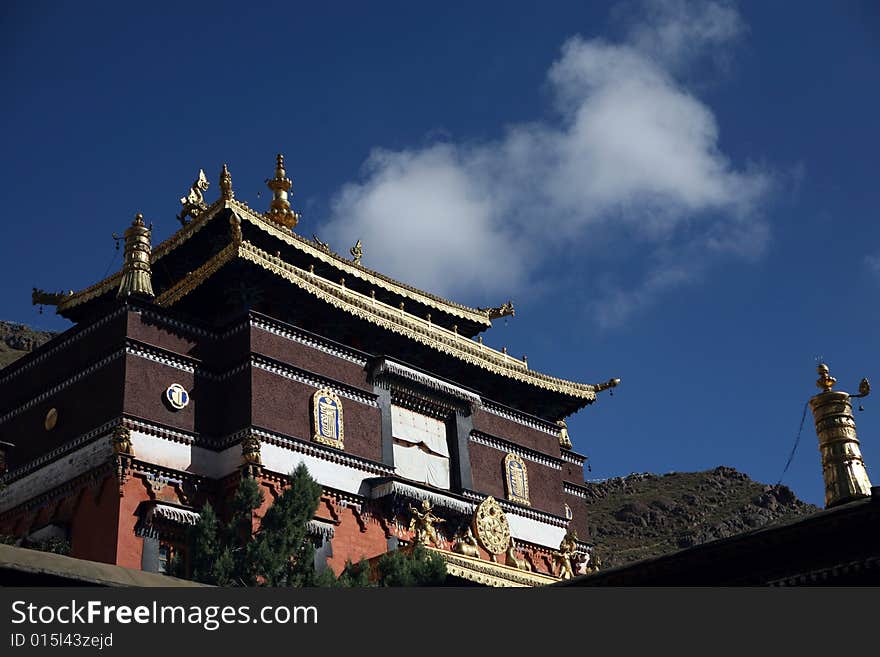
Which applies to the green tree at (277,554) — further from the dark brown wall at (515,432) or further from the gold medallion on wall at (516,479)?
the dark brown wall at (515,432)

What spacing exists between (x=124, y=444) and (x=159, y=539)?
2.24 meters

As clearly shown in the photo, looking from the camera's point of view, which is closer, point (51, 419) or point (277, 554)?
point (277, 554)

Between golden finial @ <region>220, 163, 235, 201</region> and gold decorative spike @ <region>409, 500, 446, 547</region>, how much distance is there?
948 centimetres

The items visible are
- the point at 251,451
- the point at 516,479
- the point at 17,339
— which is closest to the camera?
the point at 251,451

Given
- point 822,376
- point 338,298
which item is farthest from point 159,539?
point 822,376

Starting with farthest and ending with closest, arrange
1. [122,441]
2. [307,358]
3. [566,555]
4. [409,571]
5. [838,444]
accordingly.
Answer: [566,555]
[307,358]
[122,441]
[409,571]
[838,444]

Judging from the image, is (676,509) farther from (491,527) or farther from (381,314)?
(381,314)

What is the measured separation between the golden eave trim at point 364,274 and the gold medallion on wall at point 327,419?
17.5 feet

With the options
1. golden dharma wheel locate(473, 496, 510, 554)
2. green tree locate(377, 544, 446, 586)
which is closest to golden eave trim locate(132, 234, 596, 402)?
golden dharma wheel locate(473, 496, 510, 554)

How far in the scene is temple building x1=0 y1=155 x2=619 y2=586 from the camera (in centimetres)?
2895

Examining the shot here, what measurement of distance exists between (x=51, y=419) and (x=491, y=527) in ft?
38.6

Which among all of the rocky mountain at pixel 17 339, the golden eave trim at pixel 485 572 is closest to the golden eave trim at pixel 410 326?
the golden eave trim at pixel 485 572

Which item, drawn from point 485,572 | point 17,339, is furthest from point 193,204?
point 17,339

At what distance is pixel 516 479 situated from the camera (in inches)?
1444
